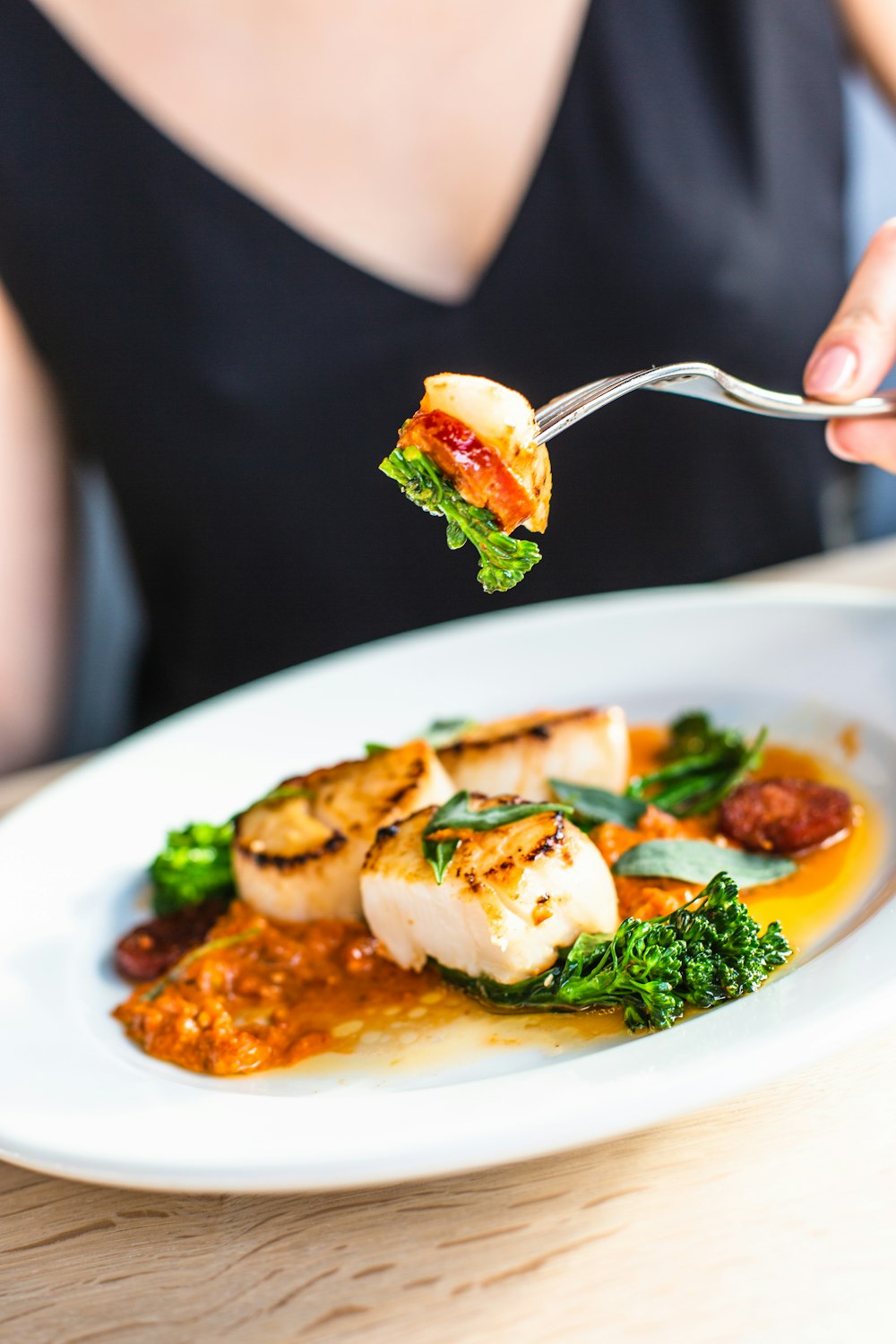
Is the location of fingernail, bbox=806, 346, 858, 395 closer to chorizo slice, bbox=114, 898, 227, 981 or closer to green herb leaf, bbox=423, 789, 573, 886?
green herb leaf, bbox=423, 789, 573, 886

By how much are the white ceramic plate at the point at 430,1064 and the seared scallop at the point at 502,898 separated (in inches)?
6.0

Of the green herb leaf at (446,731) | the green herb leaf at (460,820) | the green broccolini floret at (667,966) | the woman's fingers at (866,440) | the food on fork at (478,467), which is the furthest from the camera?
the green herb leaf at (446,731)

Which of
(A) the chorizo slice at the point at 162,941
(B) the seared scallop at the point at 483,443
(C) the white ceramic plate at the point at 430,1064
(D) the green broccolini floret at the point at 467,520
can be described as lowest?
(A) the chorizo slice at the point at 162,941

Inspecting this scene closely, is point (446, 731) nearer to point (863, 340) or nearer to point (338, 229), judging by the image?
point (863, 340)

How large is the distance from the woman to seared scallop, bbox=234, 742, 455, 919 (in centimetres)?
139

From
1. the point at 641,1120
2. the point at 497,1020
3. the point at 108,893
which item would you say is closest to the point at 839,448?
the point at 497,1020

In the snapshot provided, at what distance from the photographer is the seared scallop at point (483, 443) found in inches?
58.1

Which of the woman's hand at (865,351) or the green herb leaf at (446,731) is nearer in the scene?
the woman's hand at (865,351)

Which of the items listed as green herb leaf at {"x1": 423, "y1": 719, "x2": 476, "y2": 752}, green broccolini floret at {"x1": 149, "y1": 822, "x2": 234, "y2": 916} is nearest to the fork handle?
green herb leaf at {"x1": 423, "y1": 719, "x2": 476, "y2": 752}

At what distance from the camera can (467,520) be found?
1.50m

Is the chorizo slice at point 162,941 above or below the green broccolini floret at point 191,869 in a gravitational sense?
below

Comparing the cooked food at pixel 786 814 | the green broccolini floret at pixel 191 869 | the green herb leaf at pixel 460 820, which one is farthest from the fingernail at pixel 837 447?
the green broccolini floret at pixel 191 869

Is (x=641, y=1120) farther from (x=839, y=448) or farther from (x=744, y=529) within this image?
(x=744, y=529)

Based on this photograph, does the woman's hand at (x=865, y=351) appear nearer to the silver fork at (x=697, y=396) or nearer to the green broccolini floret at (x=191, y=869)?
the silver fork at (x=697, y=396)
